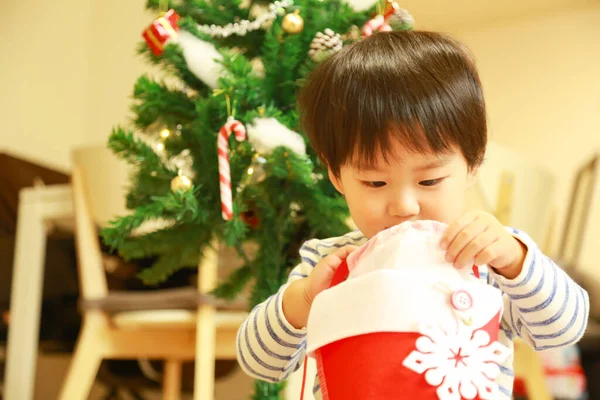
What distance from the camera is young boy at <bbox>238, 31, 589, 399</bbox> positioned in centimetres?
50

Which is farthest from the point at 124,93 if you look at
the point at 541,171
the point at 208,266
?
the point at 541,171

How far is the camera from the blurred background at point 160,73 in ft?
6.70

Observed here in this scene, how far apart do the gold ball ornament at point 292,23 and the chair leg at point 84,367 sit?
81cm

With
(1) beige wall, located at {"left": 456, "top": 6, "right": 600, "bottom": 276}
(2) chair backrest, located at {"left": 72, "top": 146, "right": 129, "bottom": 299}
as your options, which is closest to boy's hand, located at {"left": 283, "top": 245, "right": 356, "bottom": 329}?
(2) chair backrest, located at {"left": 72, "top": 146, "right": 129, "bottom": 299}

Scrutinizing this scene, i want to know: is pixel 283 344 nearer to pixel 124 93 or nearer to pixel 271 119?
pixel 271 119

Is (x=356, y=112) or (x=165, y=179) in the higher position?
(x=356, y=112)

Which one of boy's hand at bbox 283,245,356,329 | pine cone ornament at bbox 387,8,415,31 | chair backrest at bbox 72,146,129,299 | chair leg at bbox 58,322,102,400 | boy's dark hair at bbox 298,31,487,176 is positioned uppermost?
pine cone ornament at bbox 387,8,415,31

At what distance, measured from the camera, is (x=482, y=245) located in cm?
46

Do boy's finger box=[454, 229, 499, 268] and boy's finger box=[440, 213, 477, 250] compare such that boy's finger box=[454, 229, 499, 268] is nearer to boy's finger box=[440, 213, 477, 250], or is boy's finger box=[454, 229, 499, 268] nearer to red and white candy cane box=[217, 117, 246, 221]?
boy's finger box=[440, 213, 477, 250]

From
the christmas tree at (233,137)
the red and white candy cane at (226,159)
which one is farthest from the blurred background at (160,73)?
the red and white candy cane at (226,159)

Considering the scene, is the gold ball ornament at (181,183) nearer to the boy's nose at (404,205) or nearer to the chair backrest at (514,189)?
the boy's nose at (404,205)

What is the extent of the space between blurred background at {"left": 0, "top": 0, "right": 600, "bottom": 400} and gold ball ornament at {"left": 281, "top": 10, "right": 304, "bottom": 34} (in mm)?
1182

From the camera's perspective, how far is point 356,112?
53 cm

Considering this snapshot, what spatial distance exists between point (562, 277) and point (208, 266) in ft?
2.68
